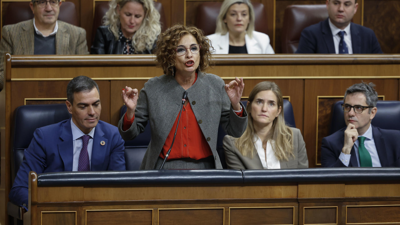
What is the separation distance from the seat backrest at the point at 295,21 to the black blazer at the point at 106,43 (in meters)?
0.93

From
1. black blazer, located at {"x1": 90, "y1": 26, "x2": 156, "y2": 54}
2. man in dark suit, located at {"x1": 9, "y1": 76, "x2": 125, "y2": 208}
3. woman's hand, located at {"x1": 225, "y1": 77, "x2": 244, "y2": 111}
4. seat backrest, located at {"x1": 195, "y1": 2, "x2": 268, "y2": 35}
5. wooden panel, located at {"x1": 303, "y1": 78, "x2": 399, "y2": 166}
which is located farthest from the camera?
seat backrest, located at {"x1": 195, "y1": 2, "x2": 268, "y2": 35}

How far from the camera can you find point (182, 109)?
136 centimetres

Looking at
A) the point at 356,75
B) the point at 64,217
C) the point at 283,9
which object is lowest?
the point at 64,217

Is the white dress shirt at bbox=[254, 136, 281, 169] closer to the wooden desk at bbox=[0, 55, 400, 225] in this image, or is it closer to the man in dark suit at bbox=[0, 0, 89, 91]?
the wooden desk at bbox=[0, 55, 400, 225]

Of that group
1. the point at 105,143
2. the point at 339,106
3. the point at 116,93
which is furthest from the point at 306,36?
the point at 105,143

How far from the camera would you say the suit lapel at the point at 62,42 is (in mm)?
2145

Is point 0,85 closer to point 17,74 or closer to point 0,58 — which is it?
point 0,58

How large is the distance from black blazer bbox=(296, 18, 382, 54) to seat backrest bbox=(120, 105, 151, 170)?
961 mm

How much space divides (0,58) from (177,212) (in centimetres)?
144

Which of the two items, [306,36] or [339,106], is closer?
[339,106]

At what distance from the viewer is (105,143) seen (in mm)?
1577

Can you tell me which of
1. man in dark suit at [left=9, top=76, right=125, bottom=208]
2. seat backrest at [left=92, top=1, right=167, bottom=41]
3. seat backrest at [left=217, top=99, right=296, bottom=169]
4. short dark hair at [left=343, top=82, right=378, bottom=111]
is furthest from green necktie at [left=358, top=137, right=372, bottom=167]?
seat backrest at [left=92, top=1, right=167, bottom=41]

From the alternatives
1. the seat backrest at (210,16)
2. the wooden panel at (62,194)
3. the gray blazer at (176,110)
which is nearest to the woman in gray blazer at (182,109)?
the gray blazer at (176,110)

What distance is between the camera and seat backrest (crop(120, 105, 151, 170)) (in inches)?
67.6
